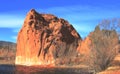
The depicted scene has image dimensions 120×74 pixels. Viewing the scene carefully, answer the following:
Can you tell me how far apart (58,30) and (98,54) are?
113 m

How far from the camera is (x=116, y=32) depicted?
8050 cm

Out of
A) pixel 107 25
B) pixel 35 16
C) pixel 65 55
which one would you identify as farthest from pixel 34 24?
pixel 107 25

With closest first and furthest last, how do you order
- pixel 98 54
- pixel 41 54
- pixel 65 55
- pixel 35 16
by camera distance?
pixel 98 54 < pixel 65 55 < pixel 41 54 < pixel 35 16

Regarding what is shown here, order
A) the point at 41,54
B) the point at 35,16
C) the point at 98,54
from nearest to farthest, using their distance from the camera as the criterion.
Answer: the point at 98,54, the point at 41,54, the point at 35,16

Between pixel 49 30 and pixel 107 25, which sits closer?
pixel 107 25

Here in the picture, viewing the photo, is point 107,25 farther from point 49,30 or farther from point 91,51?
point 49,30

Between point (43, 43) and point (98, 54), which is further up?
point (43, 43)

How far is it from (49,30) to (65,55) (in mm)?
34773

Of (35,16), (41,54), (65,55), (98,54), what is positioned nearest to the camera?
(98,54)

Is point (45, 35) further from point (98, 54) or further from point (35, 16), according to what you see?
point (98, 54)

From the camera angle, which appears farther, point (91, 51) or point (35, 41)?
point (35, 41)

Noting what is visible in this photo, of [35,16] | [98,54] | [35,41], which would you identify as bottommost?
[98,54]

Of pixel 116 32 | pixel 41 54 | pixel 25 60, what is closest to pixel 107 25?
pixel 116 32

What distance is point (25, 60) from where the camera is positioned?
192625 mm
